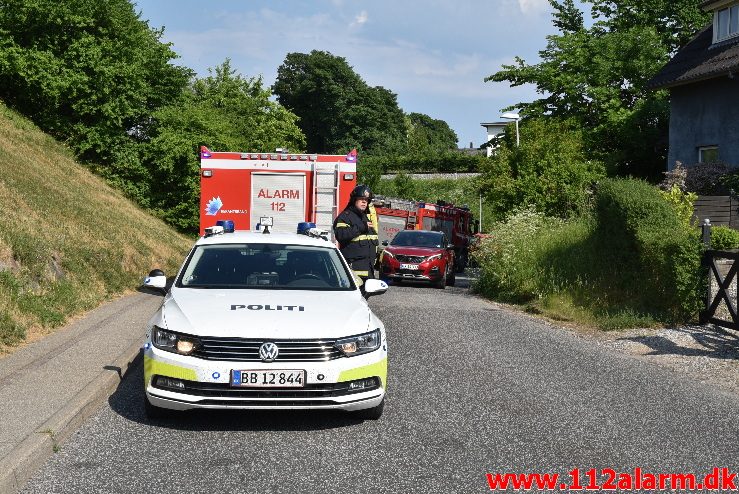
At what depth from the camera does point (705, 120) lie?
27.2 meters

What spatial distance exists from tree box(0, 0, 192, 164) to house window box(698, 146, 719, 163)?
18.1m

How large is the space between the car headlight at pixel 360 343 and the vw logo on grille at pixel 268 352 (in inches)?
18.4

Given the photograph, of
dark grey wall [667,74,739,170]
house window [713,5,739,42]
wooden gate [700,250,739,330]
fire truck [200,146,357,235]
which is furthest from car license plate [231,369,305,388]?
house window [713,5,739,42]

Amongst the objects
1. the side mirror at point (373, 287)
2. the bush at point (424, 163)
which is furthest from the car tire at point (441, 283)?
the bush at point (424, 163)

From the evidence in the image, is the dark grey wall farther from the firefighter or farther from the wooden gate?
the firefighter

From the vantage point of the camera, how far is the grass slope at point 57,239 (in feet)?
39.0

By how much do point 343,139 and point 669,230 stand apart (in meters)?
70.9

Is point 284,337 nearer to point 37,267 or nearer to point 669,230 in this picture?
point 37,267

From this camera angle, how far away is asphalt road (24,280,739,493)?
552cm

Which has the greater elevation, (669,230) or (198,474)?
(669,230)

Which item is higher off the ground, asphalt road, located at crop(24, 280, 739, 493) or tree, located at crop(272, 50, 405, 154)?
tree, located at crop(272, 50, 405, 154)

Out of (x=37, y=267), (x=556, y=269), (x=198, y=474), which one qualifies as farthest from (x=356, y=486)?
(x=556, y=269)

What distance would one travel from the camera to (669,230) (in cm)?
1350

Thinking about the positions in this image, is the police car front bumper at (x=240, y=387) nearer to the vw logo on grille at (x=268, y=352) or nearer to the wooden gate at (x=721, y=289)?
the vw logo on grille at (x=268, y=352)
